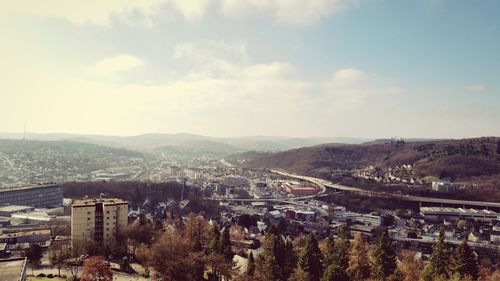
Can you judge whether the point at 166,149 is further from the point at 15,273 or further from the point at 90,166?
the point at 15,273

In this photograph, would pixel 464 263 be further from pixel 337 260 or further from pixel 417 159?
pixel 417 159

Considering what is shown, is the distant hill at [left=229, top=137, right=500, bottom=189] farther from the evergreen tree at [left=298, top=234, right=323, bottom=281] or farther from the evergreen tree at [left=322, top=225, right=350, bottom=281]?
the evergreen tree at [left=298, top=234, right=323, bottom=281]

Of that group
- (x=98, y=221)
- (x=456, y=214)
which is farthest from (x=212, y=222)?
(x=456, y=214)

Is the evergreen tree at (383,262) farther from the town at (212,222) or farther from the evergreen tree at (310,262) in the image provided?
the town at (212,222)

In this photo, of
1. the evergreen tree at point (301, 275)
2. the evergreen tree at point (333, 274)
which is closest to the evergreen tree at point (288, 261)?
the evergreen tree at point (301, 275)

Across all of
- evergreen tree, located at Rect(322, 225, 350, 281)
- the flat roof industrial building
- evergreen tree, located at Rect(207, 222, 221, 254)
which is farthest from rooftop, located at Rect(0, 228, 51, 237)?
the flat roof industrial building

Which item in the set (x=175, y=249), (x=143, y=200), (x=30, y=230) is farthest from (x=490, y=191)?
(x=30, y=230)

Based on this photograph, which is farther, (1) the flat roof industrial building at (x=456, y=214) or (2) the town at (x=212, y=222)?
(1) the flat roof industrial building at (x=456, y=214)
